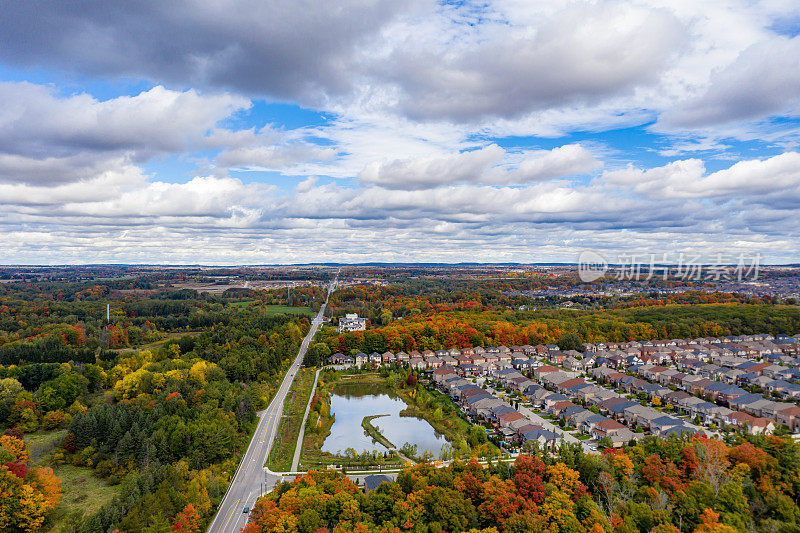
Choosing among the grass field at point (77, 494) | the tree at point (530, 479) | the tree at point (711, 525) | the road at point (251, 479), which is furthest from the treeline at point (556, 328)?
the tree at point (711, 525)

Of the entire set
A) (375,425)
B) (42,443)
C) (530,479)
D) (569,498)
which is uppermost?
(530,479)

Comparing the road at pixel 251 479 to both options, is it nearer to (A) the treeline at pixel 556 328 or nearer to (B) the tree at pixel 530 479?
(B) the tree at pixel 530 479

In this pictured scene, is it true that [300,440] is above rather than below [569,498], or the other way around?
below

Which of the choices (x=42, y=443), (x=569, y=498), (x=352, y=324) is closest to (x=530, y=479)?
(x=569, y=498)

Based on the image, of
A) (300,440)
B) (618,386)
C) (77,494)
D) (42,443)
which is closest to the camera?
(77,494)

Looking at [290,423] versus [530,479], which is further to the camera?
[290,423]

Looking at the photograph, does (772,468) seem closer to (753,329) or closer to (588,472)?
(588,472)

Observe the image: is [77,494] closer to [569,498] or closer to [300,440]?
[300,440]

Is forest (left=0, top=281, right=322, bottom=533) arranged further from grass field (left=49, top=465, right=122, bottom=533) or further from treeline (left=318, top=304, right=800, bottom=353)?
treeline (left=318, top=304, right=800, bottom=353)
